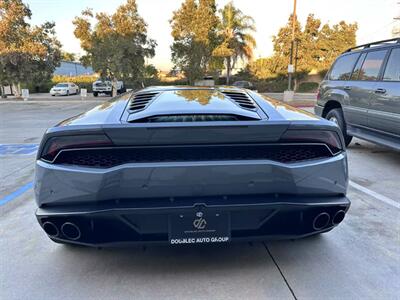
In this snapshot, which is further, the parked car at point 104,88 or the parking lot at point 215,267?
the parked car at point 104,88

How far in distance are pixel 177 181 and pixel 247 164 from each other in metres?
0.47

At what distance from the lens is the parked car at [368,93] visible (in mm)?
5883

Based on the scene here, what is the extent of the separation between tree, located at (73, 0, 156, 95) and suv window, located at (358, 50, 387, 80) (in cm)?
2442

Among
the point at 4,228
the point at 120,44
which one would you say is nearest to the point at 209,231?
the point at 4,228

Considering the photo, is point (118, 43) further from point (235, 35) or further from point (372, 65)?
point (372, 65)

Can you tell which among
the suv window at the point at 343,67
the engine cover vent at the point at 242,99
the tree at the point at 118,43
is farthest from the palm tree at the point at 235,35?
the engine cover vent at the point at 242,99

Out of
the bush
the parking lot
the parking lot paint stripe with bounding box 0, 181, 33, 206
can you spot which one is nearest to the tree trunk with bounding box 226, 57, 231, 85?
the bush

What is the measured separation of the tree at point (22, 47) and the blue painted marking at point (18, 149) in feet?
75.7

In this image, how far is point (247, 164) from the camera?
2.42 meters

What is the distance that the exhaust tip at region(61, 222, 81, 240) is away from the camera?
2463 millimetres

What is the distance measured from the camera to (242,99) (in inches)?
128

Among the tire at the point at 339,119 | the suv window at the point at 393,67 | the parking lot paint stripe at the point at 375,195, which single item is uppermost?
the suv window at the point at 393,67

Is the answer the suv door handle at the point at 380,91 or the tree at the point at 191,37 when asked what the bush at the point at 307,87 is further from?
the suv door handle at the point at 380,91

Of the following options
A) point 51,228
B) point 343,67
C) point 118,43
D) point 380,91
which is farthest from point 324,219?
point 118,43
